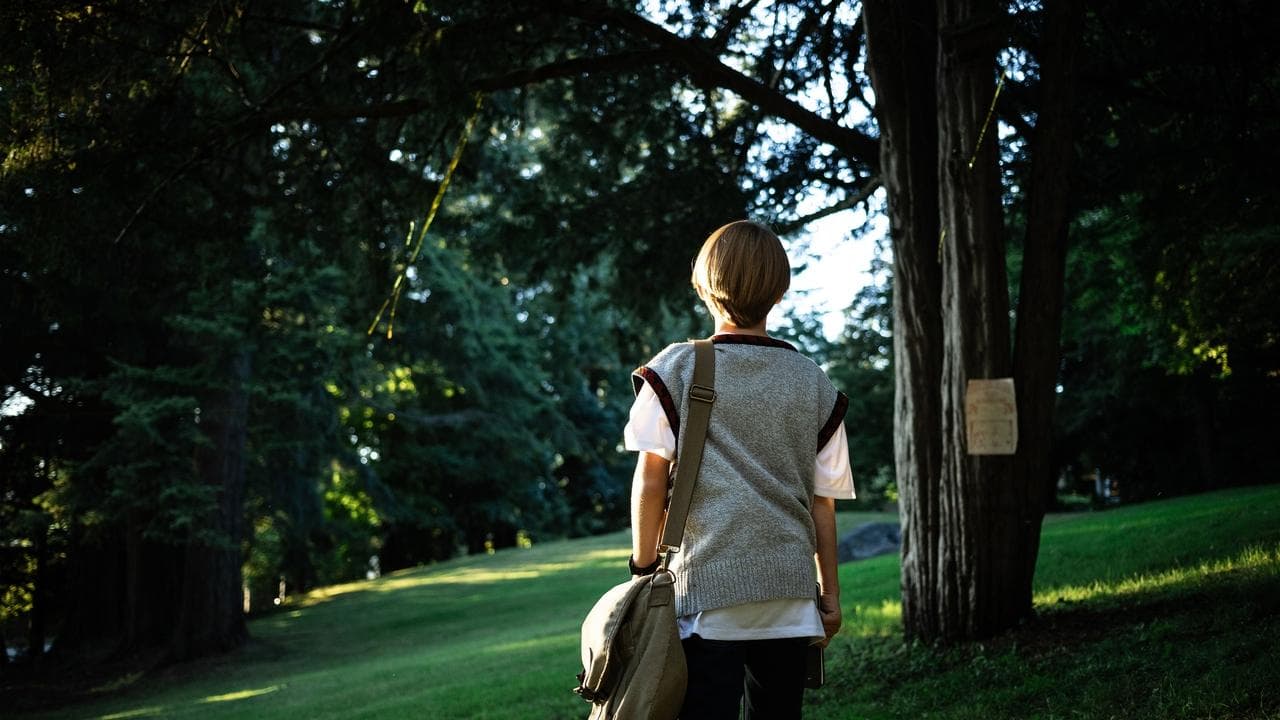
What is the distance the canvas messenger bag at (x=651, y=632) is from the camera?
7.70 feet

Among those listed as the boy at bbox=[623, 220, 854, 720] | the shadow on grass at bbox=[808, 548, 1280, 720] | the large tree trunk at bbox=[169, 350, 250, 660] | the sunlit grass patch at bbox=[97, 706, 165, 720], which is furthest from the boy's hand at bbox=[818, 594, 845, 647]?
the large tree trunk at bbox=[169, 350, 250, 660]

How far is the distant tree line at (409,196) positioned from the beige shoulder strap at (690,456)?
177 inches

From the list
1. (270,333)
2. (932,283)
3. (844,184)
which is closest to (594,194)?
(844,184)

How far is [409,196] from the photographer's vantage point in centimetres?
851

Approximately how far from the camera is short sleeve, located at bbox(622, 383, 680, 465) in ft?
8.17

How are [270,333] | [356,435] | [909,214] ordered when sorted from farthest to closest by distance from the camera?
[356,435], [270,333], [909,214]

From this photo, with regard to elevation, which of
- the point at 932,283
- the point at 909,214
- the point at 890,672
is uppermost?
the point at 909,214

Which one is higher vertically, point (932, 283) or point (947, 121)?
point (947, 121)

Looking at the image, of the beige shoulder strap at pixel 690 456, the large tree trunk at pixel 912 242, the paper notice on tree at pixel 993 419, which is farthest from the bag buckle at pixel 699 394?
the large tree trunk at pixel 912 242

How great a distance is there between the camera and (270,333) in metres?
16.2

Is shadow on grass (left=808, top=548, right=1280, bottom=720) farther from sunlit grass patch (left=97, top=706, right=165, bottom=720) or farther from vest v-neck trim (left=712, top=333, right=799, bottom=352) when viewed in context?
sunlit grass patch (left=97, top=706, right=165, bottom=720)

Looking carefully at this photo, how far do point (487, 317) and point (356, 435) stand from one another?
10.6m

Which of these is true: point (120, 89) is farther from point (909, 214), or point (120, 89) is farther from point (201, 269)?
point (909, 214)

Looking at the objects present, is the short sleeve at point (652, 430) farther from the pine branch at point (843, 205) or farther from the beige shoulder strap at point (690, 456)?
→ the pine branch at point (843, 205)
